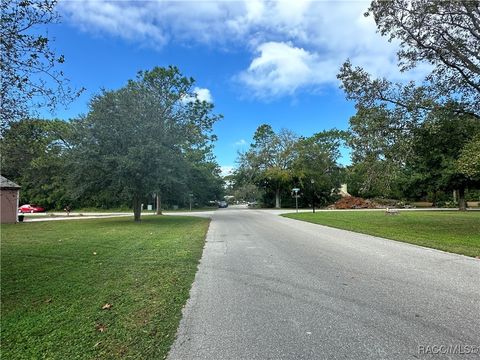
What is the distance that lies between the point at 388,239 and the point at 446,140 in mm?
5812

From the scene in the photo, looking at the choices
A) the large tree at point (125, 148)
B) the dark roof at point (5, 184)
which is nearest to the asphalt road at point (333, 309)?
the large tree at point (125, 148)

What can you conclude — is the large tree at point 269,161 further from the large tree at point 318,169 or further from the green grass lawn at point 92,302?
the green grass lawn at point 92,302

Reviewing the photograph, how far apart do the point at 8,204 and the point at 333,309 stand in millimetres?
27084

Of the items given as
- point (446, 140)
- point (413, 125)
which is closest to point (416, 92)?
point (413, 125)

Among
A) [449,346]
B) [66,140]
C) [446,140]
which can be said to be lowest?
[449,346]

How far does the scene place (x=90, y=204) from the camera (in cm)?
5425

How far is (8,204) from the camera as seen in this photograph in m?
25.0

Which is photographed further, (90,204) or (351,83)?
(90,204)

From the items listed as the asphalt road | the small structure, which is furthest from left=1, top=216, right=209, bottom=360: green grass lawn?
the small structure

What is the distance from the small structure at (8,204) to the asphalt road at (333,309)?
22101 mm

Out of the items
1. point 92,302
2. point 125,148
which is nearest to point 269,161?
point 125,148

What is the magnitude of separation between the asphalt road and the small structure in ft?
72.5

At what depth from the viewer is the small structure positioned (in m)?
24.4

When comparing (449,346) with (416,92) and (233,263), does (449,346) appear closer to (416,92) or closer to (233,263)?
(233,263)
